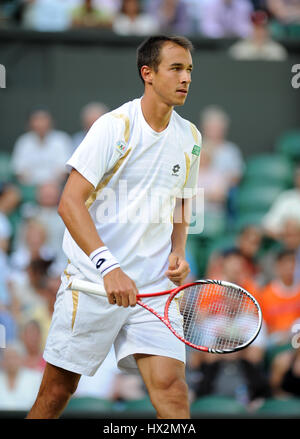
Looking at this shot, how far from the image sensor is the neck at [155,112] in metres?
3.99

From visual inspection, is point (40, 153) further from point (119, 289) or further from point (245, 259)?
point (119, 289)

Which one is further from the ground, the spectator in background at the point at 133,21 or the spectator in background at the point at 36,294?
the spectator in background at the point at 133,21

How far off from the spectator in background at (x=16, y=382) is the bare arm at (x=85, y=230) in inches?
127

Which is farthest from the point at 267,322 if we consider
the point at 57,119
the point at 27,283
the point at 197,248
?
the point at 57,119

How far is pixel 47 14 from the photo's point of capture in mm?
9609

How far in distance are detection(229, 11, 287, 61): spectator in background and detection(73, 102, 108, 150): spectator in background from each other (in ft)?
5.33

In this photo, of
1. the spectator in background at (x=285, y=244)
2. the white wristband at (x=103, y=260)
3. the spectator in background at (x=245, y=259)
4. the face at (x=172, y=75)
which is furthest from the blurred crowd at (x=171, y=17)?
the white wristband at (x=103, y=260)

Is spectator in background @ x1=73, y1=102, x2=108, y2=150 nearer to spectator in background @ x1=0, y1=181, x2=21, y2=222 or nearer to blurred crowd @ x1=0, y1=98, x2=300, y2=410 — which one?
blurred crowd @ x1=0, y1=98, x2=300, y2=410

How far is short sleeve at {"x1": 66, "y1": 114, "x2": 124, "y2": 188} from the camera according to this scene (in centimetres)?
376

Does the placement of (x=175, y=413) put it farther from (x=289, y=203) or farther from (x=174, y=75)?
(x=289, y=203)

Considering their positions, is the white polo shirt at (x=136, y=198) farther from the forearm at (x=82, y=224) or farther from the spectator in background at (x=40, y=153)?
the spectator in background at (x=40, y=153)

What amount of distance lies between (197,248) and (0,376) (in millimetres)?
2327

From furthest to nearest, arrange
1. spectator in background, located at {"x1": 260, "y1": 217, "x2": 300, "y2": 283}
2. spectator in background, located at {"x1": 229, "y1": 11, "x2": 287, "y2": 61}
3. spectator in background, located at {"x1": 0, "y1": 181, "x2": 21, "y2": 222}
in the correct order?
spectator in background, located at {"x1": 229, "y1": 11, "x2": 287, "y2": 61} → spectator in background, located at {"x1": 0, "y1": 181, "x2": 21, "y2": 222} → spectator in background, located at {"x1": 260, "y1": 217, "x2": 300, "y2": 283}

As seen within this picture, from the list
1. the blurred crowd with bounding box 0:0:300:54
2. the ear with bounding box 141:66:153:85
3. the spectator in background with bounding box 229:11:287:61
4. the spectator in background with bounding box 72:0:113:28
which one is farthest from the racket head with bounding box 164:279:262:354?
the spectator in background with bounding box 72:0:113:28
